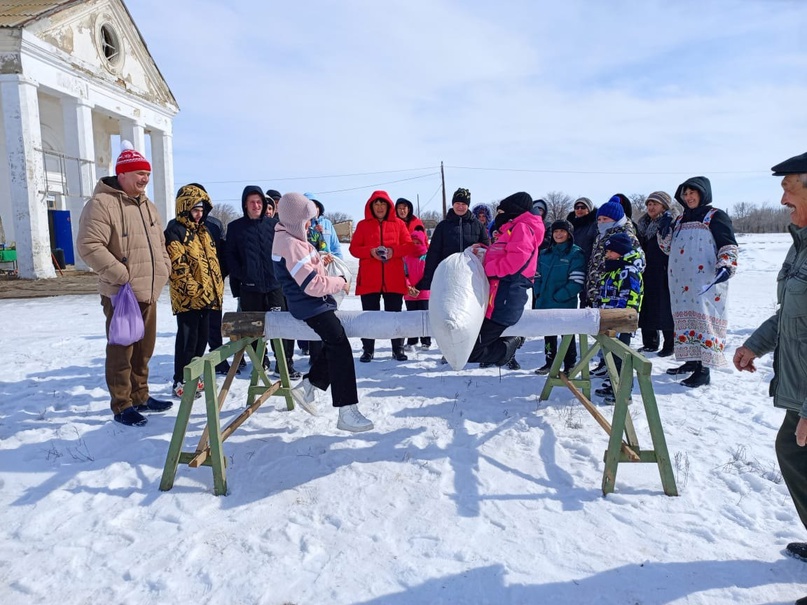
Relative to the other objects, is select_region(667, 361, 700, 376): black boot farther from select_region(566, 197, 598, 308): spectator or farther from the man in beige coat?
the man in beige coat

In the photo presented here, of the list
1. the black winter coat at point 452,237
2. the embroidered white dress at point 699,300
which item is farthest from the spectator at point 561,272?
the embroidered white dress at point 699,300

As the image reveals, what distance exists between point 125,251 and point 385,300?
2.69m

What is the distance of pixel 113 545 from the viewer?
8.07 ft

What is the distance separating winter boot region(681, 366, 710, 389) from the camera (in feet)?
15.7

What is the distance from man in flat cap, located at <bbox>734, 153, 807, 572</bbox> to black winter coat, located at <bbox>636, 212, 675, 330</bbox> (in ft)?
11.3

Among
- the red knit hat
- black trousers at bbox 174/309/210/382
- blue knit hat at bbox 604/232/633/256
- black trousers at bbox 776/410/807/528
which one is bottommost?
black trousers at bbox 776/410/807/528

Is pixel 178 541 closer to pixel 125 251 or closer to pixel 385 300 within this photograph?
pixel 125 251

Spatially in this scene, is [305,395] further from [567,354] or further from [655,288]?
[655,288]

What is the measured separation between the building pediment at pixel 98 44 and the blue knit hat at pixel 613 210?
1351cm

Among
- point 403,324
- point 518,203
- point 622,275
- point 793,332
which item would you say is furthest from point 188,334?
point 793,332

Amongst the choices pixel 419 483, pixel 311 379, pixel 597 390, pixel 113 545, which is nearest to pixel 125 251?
pixel 311 379

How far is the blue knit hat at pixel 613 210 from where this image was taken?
15.6 feet

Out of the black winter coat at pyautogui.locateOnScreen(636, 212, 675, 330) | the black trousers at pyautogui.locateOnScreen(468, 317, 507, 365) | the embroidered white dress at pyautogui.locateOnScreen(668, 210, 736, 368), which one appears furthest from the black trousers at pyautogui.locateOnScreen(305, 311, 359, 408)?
the black winter coat at pyautogui.locateOnScreen(636, 212, 675, 330)

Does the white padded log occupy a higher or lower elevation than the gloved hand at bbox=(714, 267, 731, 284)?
lower
